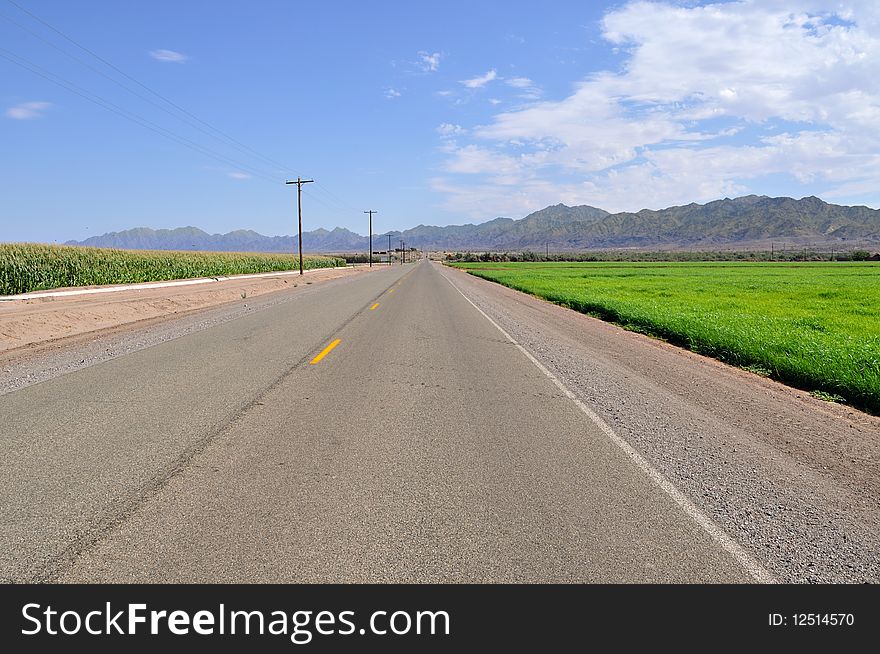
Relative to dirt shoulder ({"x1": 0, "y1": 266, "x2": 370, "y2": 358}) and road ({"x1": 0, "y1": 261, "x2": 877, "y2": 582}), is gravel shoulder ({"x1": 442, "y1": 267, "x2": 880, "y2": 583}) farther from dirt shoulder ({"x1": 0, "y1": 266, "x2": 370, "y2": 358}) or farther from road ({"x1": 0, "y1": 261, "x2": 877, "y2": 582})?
dirt shoulder ({"x1": 0, "y1": 266, "x2": 370, "y2": 358})

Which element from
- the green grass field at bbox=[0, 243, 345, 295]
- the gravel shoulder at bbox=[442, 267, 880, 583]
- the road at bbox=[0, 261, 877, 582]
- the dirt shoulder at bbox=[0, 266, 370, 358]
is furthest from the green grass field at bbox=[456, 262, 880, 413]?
the green grass field at bbox=[0, 243, 345, 295]

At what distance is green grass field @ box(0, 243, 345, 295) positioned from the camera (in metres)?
30.8

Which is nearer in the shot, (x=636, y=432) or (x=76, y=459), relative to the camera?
(x=76, y=459)

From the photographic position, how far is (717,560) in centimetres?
395

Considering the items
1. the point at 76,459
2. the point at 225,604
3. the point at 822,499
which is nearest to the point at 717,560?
the point at 822,499

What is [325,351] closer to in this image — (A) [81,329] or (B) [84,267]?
(A) [81,329]

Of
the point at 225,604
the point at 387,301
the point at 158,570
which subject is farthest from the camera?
the point at 387,301

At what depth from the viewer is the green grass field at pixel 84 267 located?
30750 mm

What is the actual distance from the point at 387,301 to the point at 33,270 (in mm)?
18685

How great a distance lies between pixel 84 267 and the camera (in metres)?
39.6

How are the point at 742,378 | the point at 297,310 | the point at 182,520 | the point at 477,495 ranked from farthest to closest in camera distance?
the point at 297,310, the point at 742,378, the point at 477,495, the point at 182,520

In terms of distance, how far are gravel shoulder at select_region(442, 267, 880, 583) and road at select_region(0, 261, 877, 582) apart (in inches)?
1.9

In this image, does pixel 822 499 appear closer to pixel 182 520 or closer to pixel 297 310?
pixel 182 520

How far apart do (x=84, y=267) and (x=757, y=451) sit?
137ft
